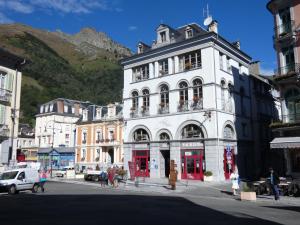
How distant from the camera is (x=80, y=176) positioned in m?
40.3

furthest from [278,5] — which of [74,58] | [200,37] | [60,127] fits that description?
[74,58]

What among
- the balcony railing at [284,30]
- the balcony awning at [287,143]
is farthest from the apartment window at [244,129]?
the balcony railing at [284,30]

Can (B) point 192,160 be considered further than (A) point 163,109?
No

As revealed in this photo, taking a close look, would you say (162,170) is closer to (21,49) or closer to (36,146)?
(36,146)

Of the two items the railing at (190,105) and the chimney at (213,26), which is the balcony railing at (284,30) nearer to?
the chimney at (213,26)

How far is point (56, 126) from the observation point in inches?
2475

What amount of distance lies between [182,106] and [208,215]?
21.3 m

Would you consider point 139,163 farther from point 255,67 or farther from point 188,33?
point 255,67

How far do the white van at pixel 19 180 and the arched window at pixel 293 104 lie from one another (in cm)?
1988

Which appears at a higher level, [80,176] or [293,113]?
[293,113]

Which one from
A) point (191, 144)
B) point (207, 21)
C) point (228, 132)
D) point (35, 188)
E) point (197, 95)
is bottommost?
point (35, 188)

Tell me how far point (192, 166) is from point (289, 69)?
1290 cm

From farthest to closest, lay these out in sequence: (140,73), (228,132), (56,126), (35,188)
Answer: (56,126) → (140,73) → (228,132) → (35,188)

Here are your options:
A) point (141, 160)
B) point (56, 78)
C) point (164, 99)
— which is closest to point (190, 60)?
point (164, 99)
